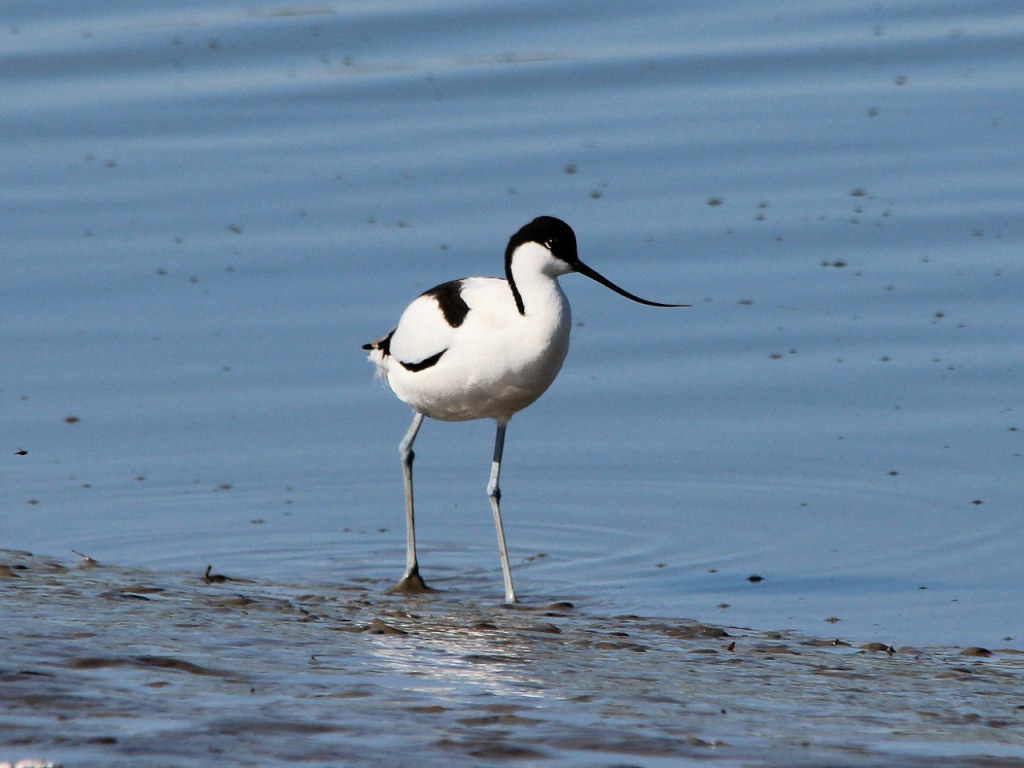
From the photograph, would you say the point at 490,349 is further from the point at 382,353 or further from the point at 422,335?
the point at 382,353

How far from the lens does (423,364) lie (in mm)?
7926

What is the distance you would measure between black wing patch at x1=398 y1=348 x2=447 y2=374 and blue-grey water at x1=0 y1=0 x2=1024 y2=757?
3.05 feet

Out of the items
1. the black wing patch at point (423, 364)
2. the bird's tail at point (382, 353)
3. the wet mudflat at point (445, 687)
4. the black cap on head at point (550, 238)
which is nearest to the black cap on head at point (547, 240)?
the black cap on head at point (550, 238)

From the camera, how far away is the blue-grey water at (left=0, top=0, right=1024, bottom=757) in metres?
8.48

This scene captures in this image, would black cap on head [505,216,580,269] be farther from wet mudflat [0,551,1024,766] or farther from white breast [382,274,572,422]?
wet mudflat [0,551,1024,766]

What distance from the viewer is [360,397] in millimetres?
10617

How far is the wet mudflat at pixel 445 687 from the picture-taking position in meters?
4.91

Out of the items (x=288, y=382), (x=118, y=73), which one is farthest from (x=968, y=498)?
(x=118, y=73)

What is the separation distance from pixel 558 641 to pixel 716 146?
9.08 m

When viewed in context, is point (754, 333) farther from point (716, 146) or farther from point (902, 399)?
point (716, 146)

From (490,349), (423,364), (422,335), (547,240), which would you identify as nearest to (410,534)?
(423,364)

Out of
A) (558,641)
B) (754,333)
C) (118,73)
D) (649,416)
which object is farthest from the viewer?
(118,73)

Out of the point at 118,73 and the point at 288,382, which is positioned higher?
the point at 118,73

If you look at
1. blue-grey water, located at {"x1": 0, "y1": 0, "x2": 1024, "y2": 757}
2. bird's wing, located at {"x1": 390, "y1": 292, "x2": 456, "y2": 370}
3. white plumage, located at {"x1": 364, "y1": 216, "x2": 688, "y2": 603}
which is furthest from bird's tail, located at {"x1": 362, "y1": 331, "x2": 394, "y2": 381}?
blue-grey water, located at {"x1": 0, "y1": 0, "x2": 1024, "y2": 757}
